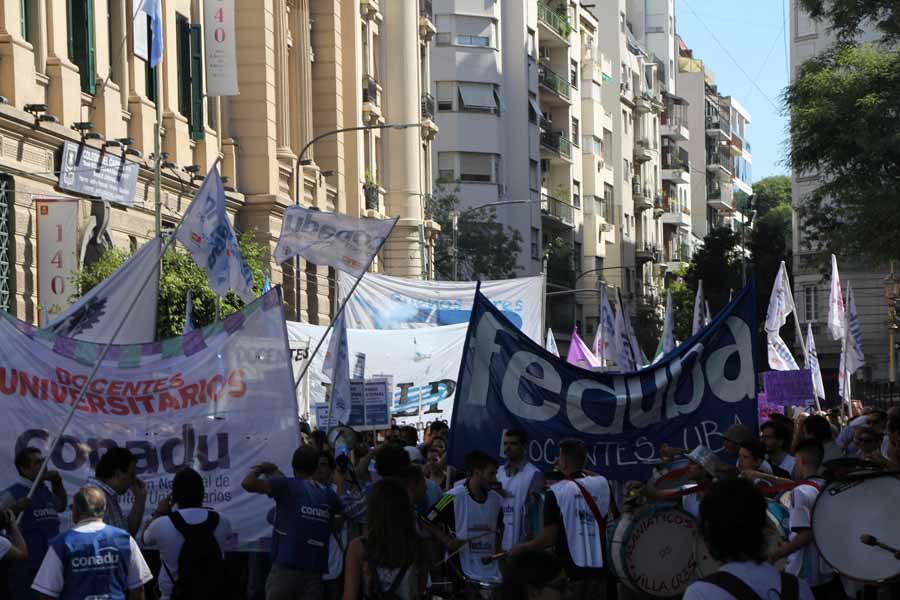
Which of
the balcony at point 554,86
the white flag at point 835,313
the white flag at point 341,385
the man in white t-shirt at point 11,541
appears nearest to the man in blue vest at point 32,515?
the man in white t-shirt at point 11,541

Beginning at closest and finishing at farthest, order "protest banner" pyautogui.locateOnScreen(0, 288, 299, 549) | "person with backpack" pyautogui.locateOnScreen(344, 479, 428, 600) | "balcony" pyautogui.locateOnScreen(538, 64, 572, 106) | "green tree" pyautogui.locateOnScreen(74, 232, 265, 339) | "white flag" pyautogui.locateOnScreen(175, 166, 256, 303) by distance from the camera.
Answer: "person with backpack" pyautogui.locateOnScreen(344, 479, 428, 600) < "protest banner" pyautogui.locateOnScreen(0, 288, 299, 549) < "white flag" pyautogui.locateOnScreen(175, 166, 256, 303) < "green tree" pyautogui.locateOnScreen(74, 232, 265, 339) < "balcony" pyautogui.locateOnScreen(538, 64, 572, 106)

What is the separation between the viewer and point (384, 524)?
893 cm

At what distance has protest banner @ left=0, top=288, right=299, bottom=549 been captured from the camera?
11.1 m

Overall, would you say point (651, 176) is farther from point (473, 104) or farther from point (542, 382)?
point (542, 382)

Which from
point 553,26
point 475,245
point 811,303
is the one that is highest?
point 553,26

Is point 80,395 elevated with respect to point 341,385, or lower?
elevated

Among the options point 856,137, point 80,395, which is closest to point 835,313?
point 856,137

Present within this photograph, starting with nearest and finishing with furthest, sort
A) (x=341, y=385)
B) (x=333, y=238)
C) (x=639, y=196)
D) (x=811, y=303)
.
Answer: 1. (x=333, y=238)
2. (x=341, y=385)
3. (x=811, y=303)
4. (x=639, y=196)

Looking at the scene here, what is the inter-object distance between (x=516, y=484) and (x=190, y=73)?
2623 centimetres

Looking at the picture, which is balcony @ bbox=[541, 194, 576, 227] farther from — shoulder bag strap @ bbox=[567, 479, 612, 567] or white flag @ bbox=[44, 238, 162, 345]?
shoulder bag strap @ bbox=[567, 479, 612, 567]

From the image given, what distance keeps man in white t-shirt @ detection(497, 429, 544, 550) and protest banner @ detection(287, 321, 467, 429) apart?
12922 millimetres

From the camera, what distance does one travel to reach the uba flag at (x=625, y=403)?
39.8 ft

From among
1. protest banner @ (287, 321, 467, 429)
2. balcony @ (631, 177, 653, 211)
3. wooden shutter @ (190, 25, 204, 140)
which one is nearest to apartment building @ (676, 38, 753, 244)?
balcony @ (631, 177, 653, 211)

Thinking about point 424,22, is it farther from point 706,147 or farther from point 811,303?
point 706,147
